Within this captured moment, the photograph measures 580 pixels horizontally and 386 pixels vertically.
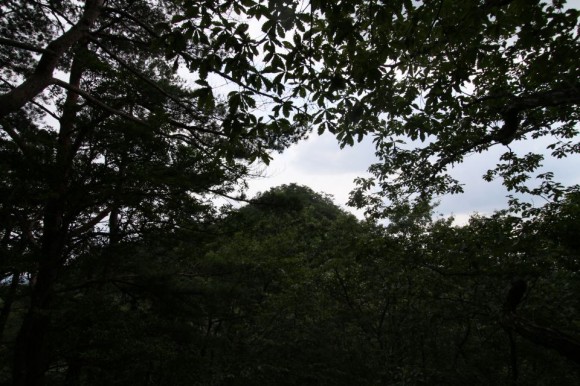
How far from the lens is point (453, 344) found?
864 centimetres

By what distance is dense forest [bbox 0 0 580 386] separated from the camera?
2.76 m

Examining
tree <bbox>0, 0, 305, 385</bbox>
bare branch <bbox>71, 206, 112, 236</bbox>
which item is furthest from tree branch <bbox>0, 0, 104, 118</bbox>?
bare branch <bbox>71, 206, 112, 236</bbox>

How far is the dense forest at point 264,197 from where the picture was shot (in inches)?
109

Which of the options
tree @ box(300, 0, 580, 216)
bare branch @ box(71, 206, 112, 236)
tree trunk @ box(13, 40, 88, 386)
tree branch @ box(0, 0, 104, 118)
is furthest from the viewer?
bare branch @ box(71, 206, 112, 236)

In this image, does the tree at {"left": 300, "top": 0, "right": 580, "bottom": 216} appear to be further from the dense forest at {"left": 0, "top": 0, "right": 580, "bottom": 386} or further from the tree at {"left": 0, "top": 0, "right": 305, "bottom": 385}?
the tree at {"left": 0, "top": 0, "right": 305, "bottom": 385}

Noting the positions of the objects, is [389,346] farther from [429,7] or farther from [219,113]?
[429,7]

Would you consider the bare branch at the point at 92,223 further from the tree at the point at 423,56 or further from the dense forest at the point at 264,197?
the tree at the point at 423,56

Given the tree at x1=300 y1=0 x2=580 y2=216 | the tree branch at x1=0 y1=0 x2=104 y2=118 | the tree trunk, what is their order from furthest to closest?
the tree trunk < the tree branch at x1=0 y1=0 x2=104 y2=118 < the tree at x1=300 y1=0 x2=580 y2=216

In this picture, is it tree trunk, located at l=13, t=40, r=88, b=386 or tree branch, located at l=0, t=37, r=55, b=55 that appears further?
tree trunk, located at l=13, t=40, r=88, b=386

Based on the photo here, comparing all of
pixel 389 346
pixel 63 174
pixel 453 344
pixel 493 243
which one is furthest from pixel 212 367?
pixel 493 243

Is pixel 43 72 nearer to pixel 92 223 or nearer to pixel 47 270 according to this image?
pixel 92 223

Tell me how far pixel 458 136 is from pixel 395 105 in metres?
2.48

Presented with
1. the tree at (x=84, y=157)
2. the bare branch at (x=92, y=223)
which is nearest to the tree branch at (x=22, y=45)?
the tree at (x=84, y=157)

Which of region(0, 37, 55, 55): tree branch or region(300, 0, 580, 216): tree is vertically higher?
region(0, 37, 55, 55): tree branch
